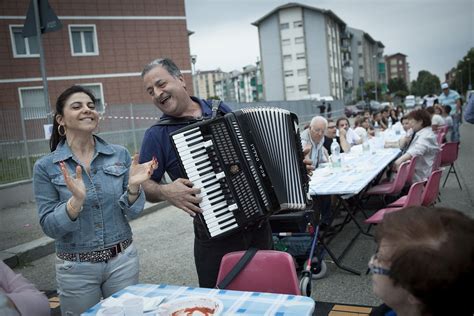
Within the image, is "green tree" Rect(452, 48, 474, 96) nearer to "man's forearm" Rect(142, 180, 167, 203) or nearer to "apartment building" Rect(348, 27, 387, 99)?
"apartment building" Rect(348, 27, 387, 99)

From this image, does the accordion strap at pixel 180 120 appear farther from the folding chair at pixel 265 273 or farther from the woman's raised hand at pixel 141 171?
the folding chair at pixel 265 273

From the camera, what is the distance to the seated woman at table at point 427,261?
126 cm

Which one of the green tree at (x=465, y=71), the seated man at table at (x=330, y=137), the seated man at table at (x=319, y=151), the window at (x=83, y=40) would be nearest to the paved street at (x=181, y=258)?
the seated man at table at (x=319, y=151)

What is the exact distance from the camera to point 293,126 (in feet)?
8.42

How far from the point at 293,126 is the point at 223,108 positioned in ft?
1.67

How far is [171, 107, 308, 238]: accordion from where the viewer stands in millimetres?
2295

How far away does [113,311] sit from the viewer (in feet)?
6.12

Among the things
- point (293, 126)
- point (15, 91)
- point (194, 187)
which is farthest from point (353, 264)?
point (15, 91)

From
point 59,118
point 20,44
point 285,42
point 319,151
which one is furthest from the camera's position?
point 285,42

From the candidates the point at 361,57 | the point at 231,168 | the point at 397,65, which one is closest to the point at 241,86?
the point at 361,57

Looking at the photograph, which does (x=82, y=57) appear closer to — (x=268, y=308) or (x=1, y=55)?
(x=1, y=55)

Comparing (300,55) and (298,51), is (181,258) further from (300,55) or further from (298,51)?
(298,51)

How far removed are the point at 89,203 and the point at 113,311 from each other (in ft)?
2.66

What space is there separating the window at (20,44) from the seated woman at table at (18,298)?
66.1 ft
